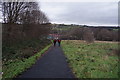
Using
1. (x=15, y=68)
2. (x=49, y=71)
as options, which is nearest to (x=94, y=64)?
(x=49, y=71)

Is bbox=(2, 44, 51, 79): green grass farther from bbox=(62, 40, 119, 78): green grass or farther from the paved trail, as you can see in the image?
bbox=(62, 40, 119, 78): green grass

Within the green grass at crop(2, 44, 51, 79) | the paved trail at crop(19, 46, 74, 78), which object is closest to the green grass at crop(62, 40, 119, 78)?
the paved trail at crop(19, 46, 74, 78)

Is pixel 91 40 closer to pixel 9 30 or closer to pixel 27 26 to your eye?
pixel 27 26

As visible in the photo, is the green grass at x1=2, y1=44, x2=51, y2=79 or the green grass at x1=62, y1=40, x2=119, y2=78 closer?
the green grass at x1=62, y1=40, x2=119, y2=78

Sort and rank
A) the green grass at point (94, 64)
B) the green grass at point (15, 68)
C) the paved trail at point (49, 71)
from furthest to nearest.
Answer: the green grass at point (15, 68), the green grass at point (94, 64), the paved trail at point (49, 71)

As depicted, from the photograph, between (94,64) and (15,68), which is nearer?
(15,68)

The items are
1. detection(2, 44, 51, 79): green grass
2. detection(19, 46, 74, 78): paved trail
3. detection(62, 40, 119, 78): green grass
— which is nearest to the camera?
detection(19, 46, 74, 78): paved trail

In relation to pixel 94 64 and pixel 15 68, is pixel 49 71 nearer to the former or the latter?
pixel 15 68

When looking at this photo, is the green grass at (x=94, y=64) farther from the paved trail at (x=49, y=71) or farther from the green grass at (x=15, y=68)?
the green grass at (x=15, y=68)

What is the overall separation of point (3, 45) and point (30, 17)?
13490mm

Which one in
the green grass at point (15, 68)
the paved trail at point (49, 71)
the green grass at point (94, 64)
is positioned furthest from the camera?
the green grass at point (15, 68)

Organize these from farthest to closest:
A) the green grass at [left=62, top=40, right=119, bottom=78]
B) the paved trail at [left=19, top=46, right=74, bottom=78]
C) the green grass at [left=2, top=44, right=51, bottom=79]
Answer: the green grass at [left=2, top=44, right=51, bottom=79] → the green grass at [left=62, top=40, right=119, bottom=78] → the paved trail at [left=19, top=46, right=74, bottom=78]

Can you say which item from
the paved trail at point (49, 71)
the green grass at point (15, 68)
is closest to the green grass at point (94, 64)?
the paved trail at point (49, 71)

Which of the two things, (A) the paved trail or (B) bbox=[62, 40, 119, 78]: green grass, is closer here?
(A) the paved trail
